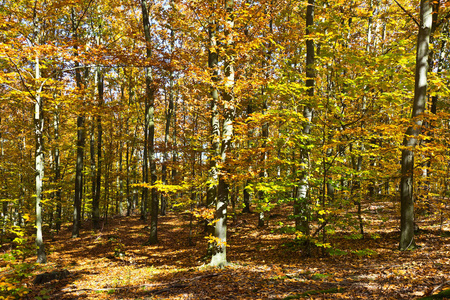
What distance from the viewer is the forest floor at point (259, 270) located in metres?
5.22

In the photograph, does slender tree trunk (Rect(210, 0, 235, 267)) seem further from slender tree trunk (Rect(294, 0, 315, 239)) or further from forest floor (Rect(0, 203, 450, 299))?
slender tree trunk (Rect(294, 0, 315, 239))

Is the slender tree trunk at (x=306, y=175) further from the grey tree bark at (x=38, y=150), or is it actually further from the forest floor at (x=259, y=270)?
the grey tree bark at (x=38, y=150)

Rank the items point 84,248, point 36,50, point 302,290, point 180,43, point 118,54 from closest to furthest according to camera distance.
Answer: point 302,290, point 36,50, point 118,54, point 84,248, point 180,43

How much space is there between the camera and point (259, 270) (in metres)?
7.18

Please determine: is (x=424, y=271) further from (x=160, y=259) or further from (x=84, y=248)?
(x=84, y=248)

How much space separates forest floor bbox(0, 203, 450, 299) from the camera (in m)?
5.22

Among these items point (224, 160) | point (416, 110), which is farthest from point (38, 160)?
point (416, 110)

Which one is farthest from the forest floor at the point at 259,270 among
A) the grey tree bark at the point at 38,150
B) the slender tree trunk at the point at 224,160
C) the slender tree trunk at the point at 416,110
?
the grey tree bark at the point at 38,150

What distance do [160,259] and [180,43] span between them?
57.0ft

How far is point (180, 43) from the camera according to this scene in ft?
70.5

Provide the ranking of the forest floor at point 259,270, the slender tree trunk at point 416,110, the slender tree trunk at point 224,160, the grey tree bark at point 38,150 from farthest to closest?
the grey tree bark at point 38,150 → the slender tree trunk at point 224,160 → the slender tree trunk at point 416,110 → the forest floor at point 259,270

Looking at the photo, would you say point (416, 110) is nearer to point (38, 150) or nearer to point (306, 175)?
point (306, 175)

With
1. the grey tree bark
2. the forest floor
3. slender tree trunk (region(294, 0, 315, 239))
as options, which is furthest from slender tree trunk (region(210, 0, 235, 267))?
the grey tree bark

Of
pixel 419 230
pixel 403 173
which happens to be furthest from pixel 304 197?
pixel 419 230
